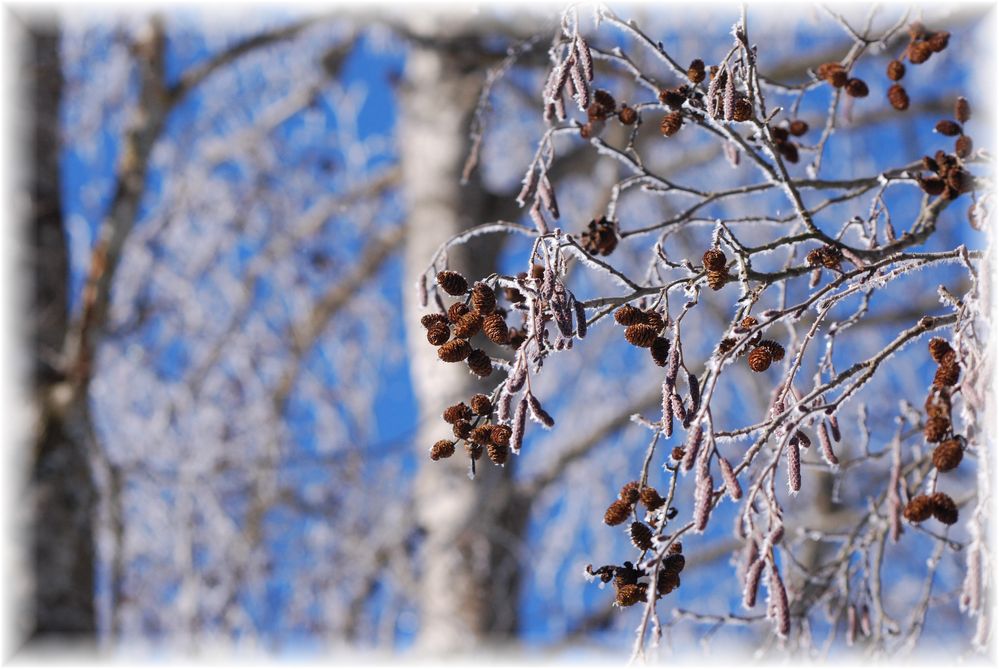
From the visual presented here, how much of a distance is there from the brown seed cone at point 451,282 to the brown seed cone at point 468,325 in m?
0.07

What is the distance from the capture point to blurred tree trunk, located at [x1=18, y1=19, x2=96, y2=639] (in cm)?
432

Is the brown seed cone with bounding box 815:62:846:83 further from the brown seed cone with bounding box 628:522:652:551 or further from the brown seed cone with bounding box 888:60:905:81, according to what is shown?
the brown seed cone with bounding box 628:522:652:551

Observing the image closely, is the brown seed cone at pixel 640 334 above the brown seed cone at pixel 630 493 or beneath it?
above

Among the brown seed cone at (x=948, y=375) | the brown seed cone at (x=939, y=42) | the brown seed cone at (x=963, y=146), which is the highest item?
the brown seed cone at (x=939, y=42)

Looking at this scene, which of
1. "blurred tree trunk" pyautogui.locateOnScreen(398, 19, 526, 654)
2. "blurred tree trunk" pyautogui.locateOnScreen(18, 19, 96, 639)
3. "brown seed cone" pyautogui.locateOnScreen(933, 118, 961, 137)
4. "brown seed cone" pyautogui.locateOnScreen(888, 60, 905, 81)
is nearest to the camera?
"brown seed cone" pyautogui.locateOnScreen(933, 118, 961, 137)

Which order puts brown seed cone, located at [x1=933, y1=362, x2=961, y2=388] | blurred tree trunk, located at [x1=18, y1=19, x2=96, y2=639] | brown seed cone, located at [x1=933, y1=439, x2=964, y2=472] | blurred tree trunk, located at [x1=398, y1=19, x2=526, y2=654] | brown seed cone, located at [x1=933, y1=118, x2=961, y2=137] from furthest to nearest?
blurred tree trunk, located at [x1=398, y1=19, x2=526, y2=654] → blurred tree trunk, located at [x1=18, y1=19, x2=96, y2=639] → brown seed cone, located at [x1=933, y1=118, x2=961, y2=137] → brown seed cone, located at [x1=933, y1=362, x2=961, y2=388] → brown seed cone, located at [x1=933, y1=439, x2=964, y2=472]

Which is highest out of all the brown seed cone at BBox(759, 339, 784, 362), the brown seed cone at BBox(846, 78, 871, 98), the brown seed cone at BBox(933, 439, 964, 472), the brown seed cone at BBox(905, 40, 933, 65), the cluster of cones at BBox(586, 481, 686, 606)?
the brown seed cone at BBox(905, 40, 933, 65)

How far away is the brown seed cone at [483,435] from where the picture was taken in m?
1.64

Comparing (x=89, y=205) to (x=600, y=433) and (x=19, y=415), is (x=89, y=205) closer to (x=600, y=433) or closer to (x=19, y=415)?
(x=19, y=415)

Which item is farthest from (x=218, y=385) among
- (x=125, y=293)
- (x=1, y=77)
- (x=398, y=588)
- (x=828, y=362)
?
(x=828, y=362)

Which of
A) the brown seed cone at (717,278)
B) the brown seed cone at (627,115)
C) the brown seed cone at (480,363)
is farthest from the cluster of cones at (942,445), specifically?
the brown seed cone at (627,115)

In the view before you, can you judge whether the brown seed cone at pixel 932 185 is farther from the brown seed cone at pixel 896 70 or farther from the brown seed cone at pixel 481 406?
the brown seed cone at pixel 481 406

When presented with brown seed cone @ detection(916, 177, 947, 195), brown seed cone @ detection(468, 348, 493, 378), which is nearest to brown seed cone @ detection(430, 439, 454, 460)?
brown seed cone @ detection(468, 348, 493, 378)

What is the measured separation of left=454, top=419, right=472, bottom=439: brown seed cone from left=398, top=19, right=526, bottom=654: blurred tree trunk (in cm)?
311
